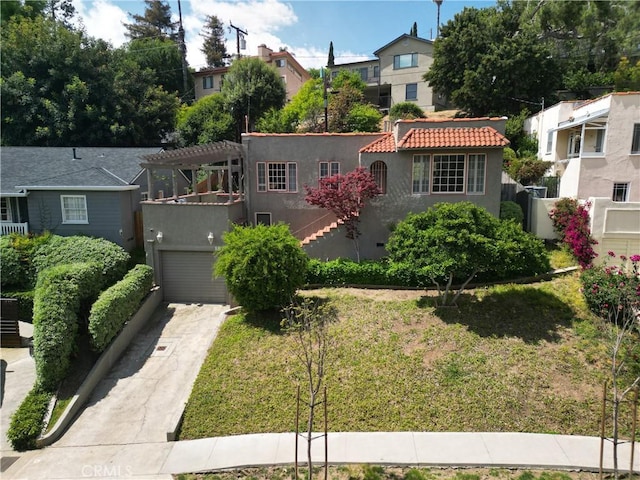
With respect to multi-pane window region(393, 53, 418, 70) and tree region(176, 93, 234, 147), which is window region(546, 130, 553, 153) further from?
Answer: tree region(176, 93, 234, 147)

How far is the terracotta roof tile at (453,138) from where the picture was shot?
1667 centimetres

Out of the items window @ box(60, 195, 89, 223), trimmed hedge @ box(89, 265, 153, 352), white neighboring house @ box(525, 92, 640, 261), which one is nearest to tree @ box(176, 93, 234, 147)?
window @ box(60, 195, 89, 223)

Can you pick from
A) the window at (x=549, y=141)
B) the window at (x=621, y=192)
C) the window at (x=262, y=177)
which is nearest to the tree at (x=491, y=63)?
the window at (x=549, y=141)

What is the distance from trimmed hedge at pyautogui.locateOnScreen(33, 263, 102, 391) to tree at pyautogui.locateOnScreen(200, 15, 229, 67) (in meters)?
54.9

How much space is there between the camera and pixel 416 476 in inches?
332

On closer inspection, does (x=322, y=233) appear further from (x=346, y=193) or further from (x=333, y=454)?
(x=333, y=454)

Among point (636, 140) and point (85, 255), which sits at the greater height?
point (636, 140)

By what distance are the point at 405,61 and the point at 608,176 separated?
1185 inches

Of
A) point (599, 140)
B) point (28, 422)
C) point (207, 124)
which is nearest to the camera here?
point (28, 422)

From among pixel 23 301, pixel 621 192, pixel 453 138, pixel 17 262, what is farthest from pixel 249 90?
pixel 621 192

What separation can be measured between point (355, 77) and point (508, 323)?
3422cm

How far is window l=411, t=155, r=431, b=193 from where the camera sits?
1773 centimetres

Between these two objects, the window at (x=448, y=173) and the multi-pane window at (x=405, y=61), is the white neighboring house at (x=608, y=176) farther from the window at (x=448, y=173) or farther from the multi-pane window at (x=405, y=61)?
the multi-pane window at (x=405, y=61)

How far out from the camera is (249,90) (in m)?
33.6
